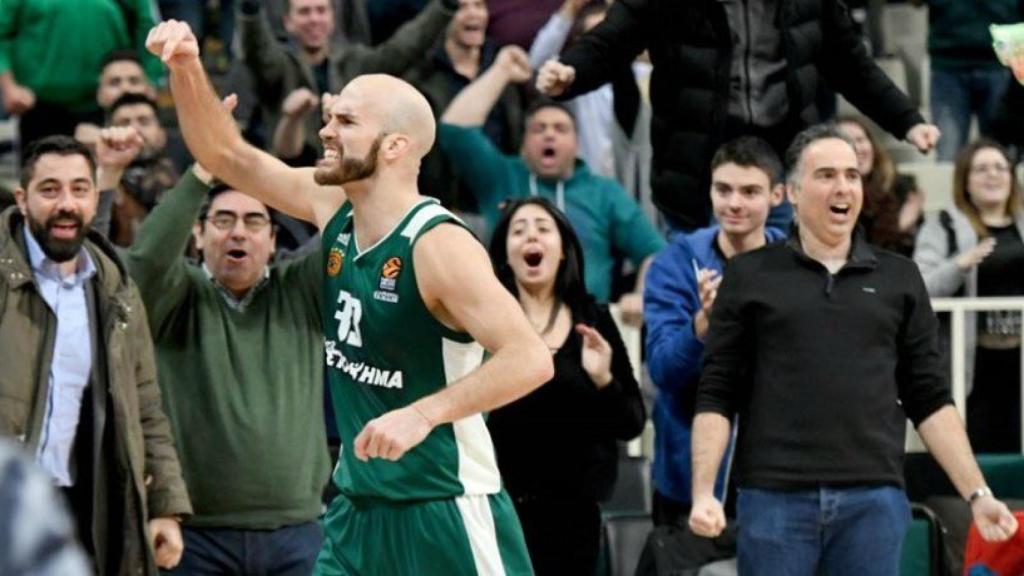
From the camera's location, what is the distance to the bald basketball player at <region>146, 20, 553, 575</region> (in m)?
4.95

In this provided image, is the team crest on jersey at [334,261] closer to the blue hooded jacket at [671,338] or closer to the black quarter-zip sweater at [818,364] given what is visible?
the black quarter-zip sweater at [818,364]

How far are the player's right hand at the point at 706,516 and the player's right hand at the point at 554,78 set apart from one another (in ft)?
5.64

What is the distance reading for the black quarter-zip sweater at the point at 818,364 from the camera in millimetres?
6043

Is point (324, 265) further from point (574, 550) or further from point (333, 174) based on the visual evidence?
point (574, 550)

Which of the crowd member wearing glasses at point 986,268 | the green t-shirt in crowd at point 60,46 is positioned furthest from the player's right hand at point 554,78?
the green t-shirt in crowd at point 60,46

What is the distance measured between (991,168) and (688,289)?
2.47 metres

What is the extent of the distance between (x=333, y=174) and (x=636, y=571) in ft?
8.41

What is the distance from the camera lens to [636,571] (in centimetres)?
702

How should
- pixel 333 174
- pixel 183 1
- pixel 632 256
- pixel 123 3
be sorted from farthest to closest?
pixel 183 1
pixel 123 3
pixel 632 256
pixel 333 174

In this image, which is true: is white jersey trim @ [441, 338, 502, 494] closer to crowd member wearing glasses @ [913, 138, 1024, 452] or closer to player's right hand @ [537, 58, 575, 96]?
player's right hand @ [537, 58, 575, 96]

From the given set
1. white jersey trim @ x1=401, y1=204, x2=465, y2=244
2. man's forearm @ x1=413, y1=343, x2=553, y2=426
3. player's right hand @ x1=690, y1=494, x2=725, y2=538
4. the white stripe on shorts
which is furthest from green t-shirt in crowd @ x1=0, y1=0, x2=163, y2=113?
man's forearm @ x1=413, y1=343, x2=553, y2=426

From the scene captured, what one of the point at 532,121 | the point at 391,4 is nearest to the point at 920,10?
the point at 391,4

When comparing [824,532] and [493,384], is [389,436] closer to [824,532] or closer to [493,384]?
[493,384]

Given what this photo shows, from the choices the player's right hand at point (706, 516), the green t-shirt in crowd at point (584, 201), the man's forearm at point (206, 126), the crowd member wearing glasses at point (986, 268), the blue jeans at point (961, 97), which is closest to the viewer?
the man's forearm at point (206, 126)
